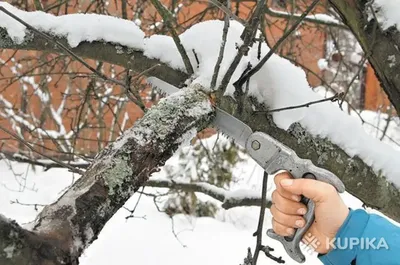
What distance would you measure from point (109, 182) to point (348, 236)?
0.54m

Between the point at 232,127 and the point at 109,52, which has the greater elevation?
the point at 109,52

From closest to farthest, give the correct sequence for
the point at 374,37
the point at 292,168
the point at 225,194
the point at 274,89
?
the point at 292,168
the point at 274,89
the point at 374,37
the point at 225,194

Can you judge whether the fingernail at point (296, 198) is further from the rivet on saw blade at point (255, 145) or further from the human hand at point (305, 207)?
the rivet on saw blade at point (255, 145)

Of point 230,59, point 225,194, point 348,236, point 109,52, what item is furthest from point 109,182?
point 225,194

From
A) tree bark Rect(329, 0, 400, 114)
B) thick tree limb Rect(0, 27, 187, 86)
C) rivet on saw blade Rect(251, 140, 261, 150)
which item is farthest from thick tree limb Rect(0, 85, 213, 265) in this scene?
tree bark Rect(329, 0, 400, 114)

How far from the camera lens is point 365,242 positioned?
3.76ft

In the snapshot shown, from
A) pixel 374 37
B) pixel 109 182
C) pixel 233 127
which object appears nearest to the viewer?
pixel 109 182

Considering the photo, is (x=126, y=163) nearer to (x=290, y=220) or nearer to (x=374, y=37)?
(x=290, y=220)

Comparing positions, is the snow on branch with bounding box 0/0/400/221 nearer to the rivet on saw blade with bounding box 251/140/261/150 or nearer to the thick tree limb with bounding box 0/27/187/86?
the thick tree limb with bounding box 0/27/187/86

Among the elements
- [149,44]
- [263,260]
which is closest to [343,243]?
[149,44]

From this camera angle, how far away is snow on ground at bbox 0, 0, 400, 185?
5.38ft

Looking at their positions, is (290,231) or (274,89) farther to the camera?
(274,89)

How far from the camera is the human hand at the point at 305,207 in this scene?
1040mm

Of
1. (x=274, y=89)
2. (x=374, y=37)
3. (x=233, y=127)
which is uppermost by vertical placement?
(x=374, y=37)
